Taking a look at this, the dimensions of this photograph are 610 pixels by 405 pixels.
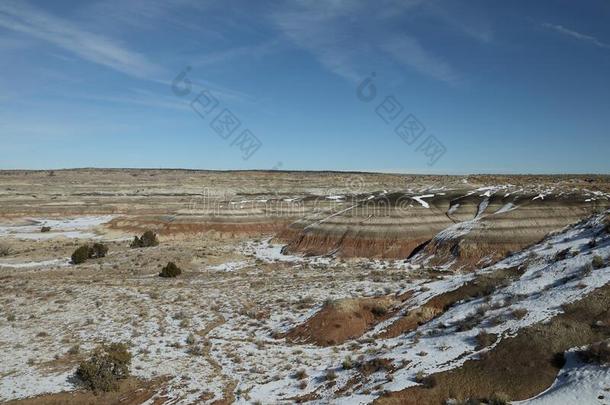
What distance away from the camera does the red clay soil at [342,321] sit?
1792 centimetres

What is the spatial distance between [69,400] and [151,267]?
2282 centimetres

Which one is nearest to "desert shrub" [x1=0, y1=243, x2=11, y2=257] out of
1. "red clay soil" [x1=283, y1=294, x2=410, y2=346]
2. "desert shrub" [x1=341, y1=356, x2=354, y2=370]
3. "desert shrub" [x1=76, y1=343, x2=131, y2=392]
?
"desert shrub" [x1=76, y1=343, x2=131, y2=392]

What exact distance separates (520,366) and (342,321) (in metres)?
8.05

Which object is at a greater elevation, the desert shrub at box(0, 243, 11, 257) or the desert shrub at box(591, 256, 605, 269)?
the desert shrub at box(0, 243, 11, 257)

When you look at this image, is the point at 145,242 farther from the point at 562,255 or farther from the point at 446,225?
the point at 562,255

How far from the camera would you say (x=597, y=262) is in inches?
617

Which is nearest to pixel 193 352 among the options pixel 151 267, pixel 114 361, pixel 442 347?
pixel 114 361

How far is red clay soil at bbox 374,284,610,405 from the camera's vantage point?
10953mm

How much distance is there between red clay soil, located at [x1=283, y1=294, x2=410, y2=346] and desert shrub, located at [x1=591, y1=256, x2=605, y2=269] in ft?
24.0

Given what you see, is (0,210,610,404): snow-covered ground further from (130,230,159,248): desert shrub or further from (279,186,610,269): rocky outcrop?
(130,230,159,248): desert shrub

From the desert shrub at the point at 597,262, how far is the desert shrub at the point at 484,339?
16.5ft

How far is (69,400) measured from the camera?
1436 centimetres

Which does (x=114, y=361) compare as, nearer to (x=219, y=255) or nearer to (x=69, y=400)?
(x=69, y=400)

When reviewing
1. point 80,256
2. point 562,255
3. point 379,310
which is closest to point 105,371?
point 379,310
